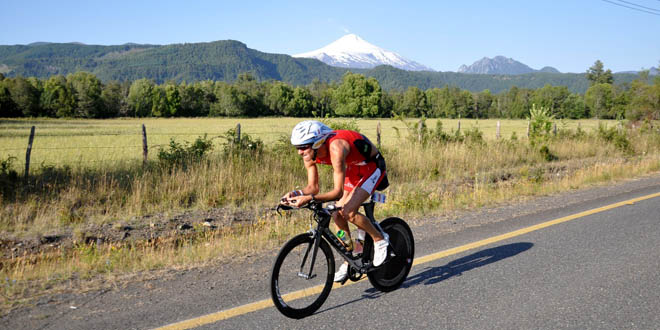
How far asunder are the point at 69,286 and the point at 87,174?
664 cm

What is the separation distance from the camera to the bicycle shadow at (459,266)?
4688 millimetres

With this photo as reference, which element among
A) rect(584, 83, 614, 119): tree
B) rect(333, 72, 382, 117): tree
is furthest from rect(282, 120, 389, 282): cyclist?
rect(584, 83, 614, 119): tree

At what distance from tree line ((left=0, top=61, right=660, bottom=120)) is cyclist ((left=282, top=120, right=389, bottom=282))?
74.2 metres

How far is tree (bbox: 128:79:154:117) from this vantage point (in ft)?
322

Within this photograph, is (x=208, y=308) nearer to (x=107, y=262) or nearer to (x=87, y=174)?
(x=107, y=262)

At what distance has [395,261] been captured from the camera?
4.79m

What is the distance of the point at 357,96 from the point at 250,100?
25552mm

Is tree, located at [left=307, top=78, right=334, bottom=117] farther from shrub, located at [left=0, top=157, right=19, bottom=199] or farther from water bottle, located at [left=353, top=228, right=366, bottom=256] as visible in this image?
water bottle, located at [left=353, top=228, right=366, bottom=256]

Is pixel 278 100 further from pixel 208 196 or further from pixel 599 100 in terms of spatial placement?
pixel 208 196

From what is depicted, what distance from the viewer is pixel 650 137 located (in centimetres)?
2177

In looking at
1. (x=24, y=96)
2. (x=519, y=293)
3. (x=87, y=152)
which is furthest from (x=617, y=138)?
(x=24, y=96)

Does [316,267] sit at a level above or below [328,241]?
below

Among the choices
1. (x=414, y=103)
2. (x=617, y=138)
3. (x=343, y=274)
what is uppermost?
(x=414, y=103)

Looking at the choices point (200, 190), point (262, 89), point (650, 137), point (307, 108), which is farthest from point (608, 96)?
point (200, 190)
